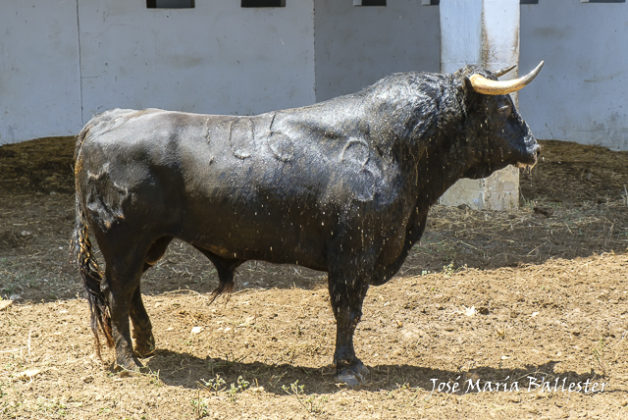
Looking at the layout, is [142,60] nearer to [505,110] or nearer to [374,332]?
[374,332]

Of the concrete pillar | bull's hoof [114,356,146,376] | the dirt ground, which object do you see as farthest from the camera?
the concrete pillar

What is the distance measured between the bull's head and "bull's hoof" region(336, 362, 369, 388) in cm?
137

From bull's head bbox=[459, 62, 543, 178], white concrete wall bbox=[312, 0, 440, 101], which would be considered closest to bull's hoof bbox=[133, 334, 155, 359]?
bull's head bbox=[459, 62, 543, 178]

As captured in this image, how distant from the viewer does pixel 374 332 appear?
6176 millimetres

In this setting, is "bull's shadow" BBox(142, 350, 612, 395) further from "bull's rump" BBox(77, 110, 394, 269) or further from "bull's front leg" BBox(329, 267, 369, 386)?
"bull's rump" BBox(77, 110, 394, 269)

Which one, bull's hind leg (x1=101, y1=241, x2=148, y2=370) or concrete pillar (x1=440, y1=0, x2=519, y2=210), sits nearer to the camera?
bull's hind leg (x1=101, y1=241, x2=148, y2=370)

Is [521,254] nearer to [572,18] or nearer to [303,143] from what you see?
[303,143]

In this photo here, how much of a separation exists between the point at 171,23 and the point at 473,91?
248 inches

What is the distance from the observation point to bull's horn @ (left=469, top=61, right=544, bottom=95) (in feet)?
16.3

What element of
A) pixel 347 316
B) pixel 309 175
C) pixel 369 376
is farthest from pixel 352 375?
pixel 309 175

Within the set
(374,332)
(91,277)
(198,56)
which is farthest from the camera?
(198,56)

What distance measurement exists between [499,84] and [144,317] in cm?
260

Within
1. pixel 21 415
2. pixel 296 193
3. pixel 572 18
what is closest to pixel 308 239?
pixel 296 193

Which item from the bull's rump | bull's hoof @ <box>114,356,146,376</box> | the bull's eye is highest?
the bull's eye
